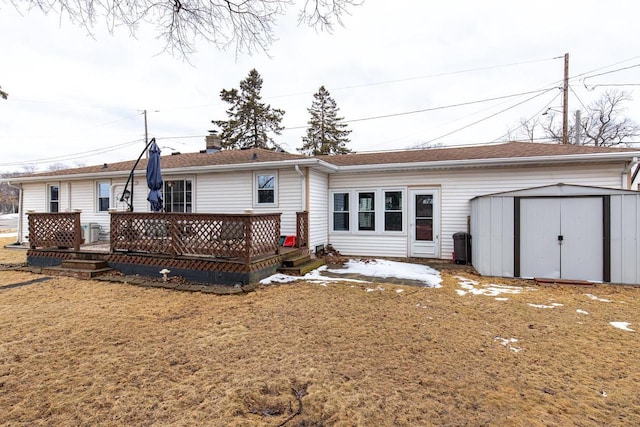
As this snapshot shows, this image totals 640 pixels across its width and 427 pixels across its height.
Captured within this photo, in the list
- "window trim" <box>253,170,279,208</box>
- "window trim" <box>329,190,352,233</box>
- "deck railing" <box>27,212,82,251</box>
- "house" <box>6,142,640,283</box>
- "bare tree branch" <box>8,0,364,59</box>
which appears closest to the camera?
"bare tree branch" <box>8,0,364,59</box>

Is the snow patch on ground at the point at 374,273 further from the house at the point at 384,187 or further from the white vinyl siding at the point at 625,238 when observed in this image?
the white vinyl siding at the point at 625,238

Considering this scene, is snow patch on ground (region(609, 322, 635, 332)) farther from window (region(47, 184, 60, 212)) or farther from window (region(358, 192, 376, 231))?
window (region(47, 184, 60, 212))

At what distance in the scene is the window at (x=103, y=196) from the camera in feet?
38.3

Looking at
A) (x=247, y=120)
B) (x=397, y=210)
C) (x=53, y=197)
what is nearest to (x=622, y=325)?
(x=397, y=210)

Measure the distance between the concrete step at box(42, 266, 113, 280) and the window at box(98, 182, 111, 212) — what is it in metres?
4.57

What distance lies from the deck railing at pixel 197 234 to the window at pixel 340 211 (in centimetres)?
320

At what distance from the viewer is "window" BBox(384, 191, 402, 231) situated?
31.4ft

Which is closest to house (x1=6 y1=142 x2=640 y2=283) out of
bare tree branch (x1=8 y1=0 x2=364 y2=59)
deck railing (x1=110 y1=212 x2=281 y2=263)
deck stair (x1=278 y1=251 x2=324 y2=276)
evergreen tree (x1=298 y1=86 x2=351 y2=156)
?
deck stair (x1=278 y1=251 x2=324 y2=276)

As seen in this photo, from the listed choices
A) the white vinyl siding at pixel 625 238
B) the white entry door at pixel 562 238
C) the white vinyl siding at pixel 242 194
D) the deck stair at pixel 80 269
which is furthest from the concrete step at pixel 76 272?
the white vinyl siding at pixel 625 238

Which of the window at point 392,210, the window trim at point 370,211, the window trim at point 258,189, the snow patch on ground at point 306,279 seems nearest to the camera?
the snow patch on ground at point 306,279

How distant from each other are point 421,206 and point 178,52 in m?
7.58

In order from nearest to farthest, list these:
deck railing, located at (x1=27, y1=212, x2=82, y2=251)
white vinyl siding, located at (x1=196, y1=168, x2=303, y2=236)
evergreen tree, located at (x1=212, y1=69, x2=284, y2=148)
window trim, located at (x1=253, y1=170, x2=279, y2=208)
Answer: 1. deck railing, located at (x1=27, y1=212, x2=82, y2=251)
2. white vinyl siding, located at (x1=196, y1=168, x2=303, y2=236)
3. window trim, located at (x1=253, y1=170, x2=279, y2=208)
4. evergreen tree, located at (x1=212, y1=69, x2=284, y2=148)

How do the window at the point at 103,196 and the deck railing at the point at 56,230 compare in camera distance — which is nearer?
the deck railing at the point at 56,230

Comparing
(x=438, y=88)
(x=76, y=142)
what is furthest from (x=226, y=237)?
(x=76, y=142)
